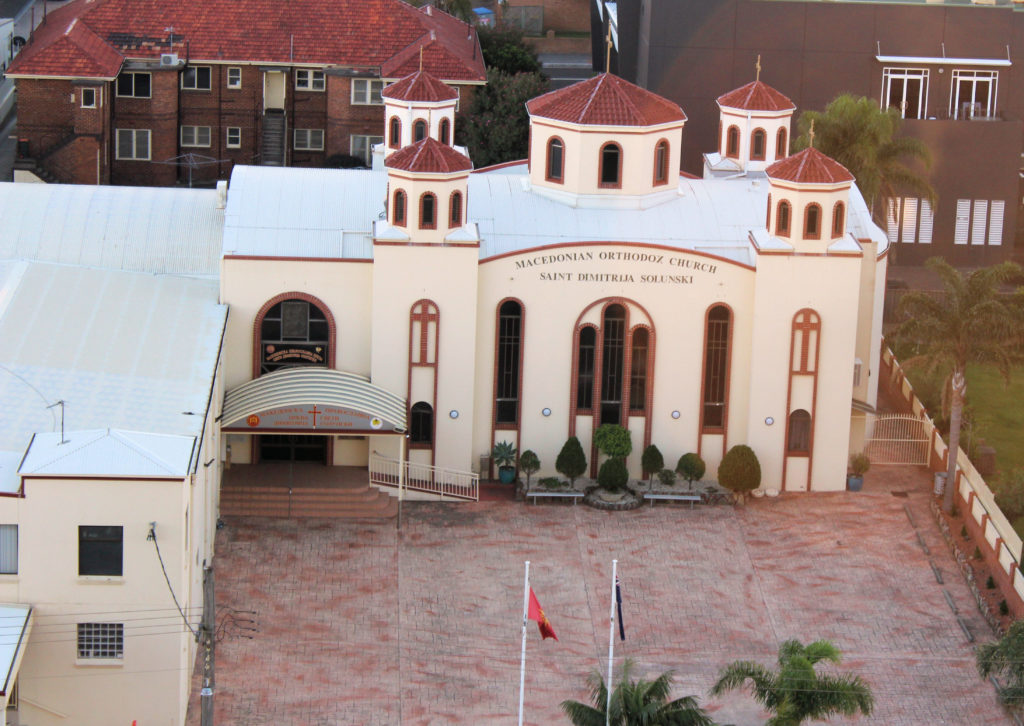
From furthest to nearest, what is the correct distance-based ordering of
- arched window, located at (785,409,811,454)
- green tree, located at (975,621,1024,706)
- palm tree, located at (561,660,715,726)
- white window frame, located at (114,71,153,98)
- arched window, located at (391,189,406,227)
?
white window frame, located at (114,71,153,98), arched window, located at (785,409,811,454), arched window, located at (391,189,406,227), green tree, located at (975,621,1024,706), palm tree, located at (561,660,715,726)

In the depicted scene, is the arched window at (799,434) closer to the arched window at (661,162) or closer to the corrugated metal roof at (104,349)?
the arched window at (661,162)

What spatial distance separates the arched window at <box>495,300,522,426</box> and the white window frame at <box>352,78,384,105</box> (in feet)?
85.8

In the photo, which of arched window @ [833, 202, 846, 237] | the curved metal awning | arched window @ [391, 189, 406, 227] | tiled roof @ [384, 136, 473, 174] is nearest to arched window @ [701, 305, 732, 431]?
arched window @ [833, 202, 846, 237]

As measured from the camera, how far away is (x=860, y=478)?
57.6m

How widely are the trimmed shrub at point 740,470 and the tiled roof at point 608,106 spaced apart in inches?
389

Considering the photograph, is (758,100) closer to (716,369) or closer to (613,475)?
(716,369)

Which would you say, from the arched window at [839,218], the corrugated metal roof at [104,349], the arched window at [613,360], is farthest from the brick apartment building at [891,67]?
the corrugated metal roof at [104,349]

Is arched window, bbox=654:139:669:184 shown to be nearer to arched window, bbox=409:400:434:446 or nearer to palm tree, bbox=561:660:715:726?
arched window, bbox=409:400:434:446

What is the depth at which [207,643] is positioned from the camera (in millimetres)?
41719

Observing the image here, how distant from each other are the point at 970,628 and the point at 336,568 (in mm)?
15956

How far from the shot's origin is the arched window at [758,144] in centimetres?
6300

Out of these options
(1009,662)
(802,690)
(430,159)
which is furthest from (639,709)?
(430,159)

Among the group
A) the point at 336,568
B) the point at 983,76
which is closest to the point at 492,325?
the point at 336,568

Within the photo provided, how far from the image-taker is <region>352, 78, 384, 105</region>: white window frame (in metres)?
80.0
